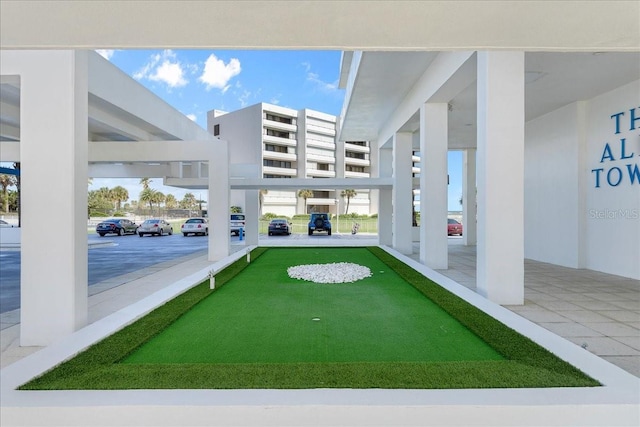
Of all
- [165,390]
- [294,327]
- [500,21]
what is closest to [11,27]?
[165,390]

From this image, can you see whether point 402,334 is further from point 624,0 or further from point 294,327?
point 624,0

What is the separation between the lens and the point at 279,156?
4919 cm

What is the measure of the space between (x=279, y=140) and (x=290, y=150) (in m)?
2.48

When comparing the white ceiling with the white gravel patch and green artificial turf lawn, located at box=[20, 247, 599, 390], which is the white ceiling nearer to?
the white gravel patch

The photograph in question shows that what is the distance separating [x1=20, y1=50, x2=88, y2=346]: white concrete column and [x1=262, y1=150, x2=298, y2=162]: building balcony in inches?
1716

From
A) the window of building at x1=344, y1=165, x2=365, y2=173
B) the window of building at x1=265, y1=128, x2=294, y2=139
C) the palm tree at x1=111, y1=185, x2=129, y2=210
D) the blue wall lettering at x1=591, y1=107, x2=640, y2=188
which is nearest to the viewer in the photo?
the blue wall lettering at x1=591, y1=107, x2=640, y2=188

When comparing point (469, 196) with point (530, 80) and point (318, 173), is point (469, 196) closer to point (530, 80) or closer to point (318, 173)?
point (530, 80)

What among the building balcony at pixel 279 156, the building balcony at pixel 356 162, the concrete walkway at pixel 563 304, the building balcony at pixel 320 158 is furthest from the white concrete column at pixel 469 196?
the building balcony at pixel 356 162

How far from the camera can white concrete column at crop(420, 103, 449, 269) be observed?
9.92 meters

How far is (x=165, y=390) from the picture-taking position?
3.01m

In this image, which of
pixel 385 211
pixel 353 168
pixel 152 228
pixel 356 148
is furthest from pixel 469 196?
pixel 353 168

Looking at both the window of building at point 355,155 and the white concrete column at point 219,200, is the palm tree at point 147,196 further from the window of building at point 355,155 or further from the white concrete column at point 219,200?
the white concrete column at point 219,200

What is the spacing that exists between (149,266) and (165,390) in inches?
339

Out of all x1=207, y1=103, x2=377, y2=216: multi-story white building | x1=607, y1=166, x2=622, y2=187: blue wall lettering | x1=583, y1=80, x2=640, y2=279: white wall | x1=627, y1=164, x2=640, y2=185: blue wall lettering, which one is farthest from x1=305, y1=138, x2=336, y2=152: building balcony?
x1=627, y1=164, x2=640, y2=185: blue wall lettering
